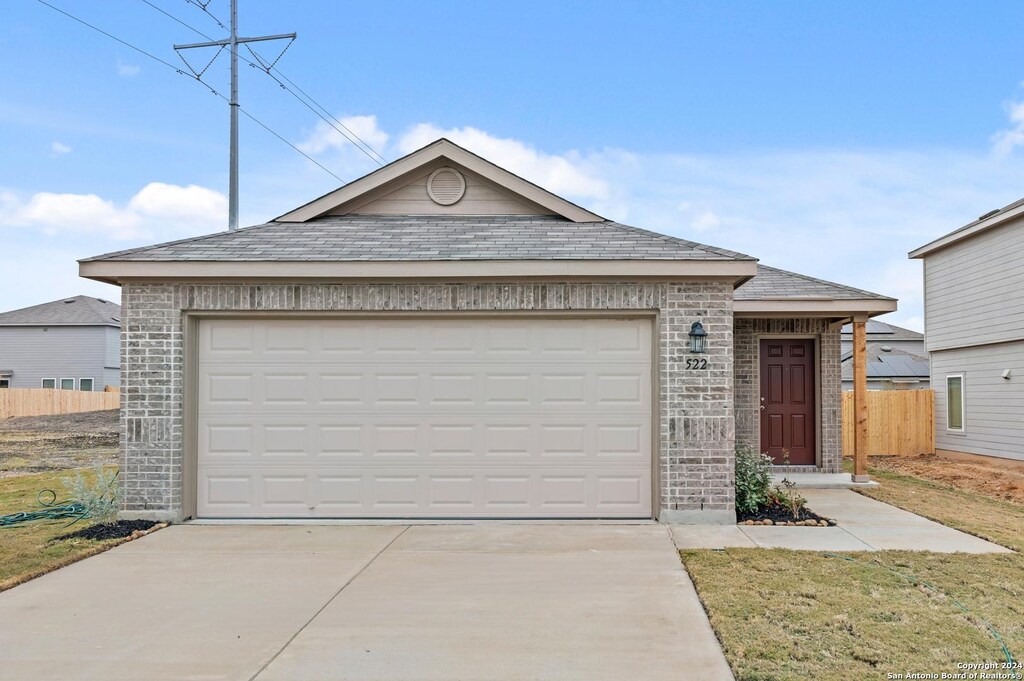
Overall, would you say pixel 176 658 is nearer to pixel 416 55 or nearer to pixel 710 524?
pixel 710 524

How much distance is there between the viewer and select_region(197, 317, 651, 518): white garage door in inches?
354

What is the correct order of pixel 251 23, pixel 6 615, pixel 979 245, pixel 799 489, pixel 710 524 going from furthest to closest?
pixel 251 23, pixel 979 245, pixel 799 489, pixel 710 524, pixel 6 615

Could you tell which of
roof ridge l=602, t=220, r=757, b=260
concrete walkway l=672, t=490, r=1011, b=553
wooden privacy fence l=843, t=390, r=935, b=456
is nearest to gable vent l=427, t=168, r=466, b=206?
roof ridge l=602, t=220, r=757, b=260

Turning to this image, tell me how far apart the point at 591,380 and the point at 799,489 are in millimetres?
5087

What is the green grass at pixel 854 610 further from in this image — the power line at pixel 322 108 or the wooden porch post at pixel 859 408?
the power line at pixel 322 108

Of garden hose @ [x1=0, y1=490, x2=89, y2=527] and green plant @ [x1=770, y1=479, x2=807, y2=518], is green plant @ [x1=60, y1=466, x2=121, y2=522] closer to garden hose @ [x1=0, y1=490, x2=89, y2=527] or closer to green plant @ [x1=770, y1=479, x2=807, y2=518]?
garden hose @ [x1=0, y1=490, x2=89, y2=527]

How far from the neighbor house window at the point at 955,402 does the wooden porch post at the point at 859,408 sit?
7054 mm

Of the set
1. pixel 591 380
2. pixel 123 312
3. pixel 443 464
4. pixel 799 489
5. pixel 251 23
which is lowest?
pixel 799 489

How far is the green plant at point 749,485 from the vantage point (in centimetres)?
920

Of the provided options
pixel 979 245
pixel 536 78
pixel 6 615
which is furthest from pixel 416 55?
pixel 6 615

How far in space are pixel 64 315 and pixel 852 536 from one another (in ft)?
132

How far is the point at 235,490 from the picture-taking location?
9.09 m

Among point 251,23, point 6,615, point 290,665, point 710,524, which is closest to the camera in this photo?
point 290,665

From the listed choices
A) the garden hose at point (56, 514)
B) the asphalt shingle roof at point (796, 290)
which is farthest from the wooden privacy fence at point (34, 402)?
the asphalt shingle roof at point (796, 290)
